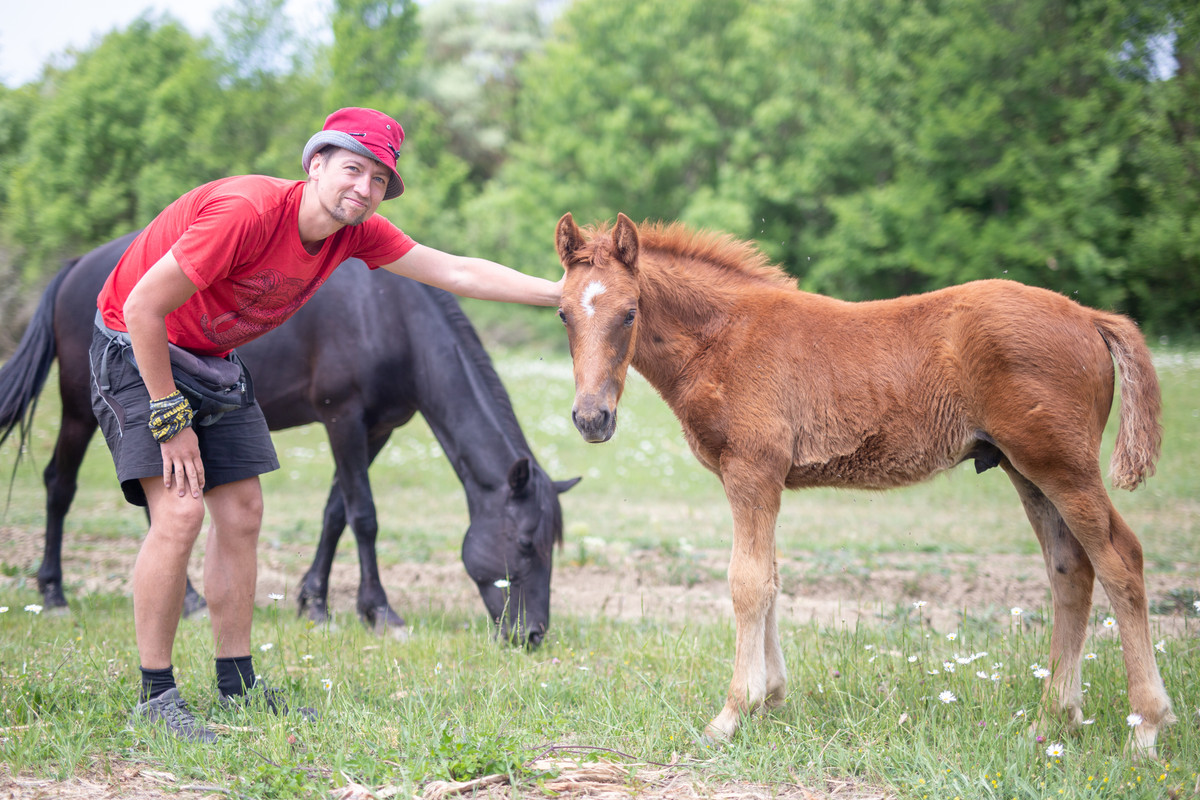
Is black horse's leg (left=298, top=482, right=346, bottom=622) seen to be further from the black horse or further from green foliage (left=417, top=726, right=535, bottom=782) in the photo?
green foliage (left=417, top=726, right=535, bottom=782)

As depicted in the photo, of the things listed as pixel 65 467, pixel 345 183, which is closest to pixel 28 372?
pixel 65 467

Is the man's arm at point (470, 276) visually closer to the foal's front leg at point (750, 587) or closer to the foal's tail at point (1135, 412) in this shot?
the foal's front leg at point (750, 587)

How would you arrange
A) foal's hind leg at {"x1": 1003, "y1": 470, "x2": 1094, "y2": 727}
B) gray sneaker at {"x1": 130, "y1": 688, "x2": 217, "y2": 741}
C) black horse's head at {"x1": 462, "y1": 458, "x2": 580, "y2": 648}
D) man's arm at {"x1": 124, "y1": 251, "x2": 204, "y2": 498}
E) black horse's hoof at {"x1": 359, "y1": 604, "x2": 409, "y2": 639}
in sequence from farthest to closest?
black horse's hoof at {"x1": 359, "y1": 604, "x2": 409, "y2": 639} → black horse's head at {"x1": 462, "y1": 458, "x2": 580, "y2": 648} → foal's hind leg at {"x1": 1003, "y1": 470, "x2": 1094, "y2": 727} → gray sneaker at {"x1": 130, "y1": 688, "x2": 217, "y2": 741} → man's arm at {"x1": 124, "y1": 251, "x2": 204, "y2": 498}

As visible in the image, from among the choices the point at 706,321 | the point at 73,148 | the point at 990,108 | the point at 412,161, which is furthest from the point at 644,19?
the point at 706,321

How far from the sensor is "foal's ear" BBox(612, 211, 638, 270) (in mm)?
3533

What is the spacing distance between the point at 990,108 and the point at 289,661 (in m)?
23.3

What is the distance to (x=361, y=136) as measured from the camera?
3.41 meters

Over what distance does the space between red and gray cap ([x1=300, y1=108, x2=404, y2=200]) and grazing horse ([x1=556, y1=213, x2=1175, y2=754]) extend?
794mm

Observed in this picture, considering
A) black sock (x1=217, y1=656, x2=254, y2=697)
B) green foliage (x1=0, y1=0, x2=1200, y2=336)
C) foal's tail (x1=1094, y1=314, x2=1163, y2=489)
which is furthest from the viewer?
green foliage (x1=0, y1=0, x2=1200, y2=336)

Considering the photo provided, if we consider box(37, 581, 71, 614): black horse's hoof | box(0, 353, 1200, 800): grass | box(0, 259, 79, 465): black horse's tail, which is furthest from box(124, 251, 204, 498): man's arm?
box(0, 259, 79, 465): black horse's tail

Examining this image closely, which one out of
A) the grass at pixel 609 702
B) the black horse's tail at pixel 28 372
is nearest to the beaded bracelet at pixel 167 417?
the grass at pixel 609 702

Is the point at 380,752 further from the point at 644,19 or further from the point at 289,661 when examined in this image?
the point at 644,19

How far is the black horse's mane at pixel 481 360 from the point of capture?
5914mm

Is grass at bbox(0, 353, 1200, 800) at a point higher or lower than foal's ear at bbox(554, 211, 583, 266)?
lower
